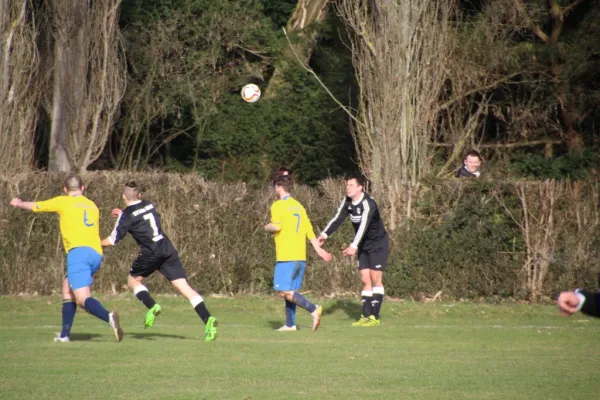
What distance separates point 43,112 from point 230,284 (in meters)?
8.43

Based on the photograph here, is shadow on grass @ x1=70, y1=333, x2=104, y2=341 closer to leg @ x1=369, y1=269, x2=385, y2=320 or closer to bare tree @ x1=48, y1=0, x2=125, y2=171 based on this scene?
leg @ x1=369, y1=269, x2=385, y2=320

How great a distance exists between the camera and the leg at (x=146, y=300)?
481 inches

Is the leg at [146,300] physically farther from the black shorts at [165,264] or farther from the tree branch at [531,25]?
the tree branch at [531,25]

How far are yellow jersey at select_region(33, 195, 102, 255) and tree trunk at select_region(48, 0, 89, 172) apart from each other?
37.8ft

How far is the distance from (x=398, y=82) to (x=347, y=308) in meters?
5.25

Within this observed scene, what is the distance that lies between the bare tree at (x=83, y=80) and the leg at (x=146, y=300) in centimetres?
1090

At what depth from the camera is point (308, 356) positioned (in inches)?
420

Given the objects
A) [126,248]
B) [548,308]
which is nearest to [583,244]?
[548,308]

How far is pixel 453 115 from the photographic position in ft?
77.7

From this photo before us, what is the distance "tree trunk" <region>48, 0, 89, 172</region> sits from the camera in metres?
23.0

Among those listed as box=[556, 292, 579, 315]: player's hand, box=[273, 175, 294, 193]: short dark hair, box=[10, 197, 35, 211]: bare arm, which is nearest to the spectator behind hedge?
box=[273, 175, 294, 193]: short dark hair

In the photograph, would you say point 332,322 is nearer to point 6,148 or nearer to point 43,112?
point 6,148

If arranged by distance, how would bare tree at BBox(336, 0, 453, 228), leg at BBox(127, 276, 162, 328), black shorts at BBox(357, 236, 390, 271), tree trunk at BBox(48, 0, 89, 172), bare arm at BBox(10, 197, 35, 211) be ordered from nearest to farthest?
bare arm at BBox(10, 197, 35, 211) → leg at BBox(127, 276, 162, 328) → black shorts at BBox(357, 236, 390, 271) → bare tree at BBox(336, 0, 453, 228) → tree trunk at BBox(48, 0, 89, 172)

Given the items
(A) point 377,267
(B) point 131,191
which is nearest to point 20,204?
(B) point 131,191
